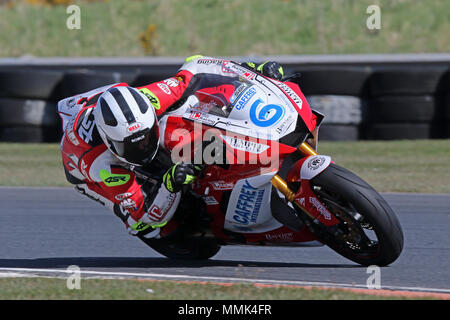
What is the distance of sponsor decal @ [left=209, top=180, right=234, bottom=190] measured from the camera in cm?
461

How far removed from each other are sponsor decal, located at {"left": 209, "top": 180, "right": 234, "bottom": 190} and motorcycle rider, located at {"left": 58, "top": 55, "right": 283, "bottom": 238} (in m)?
0.23

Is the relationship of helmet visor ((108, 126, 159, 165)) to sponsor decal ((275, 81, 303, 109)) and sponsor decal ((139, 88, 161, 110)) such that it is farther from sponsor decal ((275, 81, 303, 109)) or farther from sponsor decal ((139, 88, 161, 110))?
sponsor decal ((275, 81, 303, 109))

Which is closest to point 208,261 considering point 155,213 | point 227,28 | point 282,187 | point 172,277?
point 172,277

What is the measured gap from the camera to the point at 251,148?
14.3 feet

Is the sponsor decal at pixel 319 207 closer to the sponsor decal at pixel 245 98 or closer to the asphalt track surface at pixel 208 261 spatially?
the asphalt track surface at pixel 208 261

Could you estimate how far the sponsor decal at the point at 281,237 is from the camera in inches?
184

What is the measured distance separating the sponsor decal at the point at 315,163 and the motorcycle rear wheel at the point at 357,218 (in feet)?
0.17

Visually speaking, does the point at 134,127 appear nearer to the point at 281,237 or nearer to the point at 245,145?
Answer: the point at 245,145

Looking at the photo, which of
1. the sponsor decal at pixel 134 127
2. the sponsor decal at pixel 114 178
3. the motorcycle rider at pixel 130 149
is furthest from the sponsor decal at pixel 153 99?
the sponsor decal at pixel 114 178

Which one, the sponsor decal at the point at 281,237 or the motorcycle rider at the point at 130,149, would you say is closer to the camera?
the motorcycle rider at the point at 130,149

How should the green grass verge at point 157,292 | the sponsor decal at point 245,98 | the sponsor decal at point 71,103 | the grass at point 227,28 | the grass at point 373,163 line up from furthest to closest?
1. the grass at point 227,28
2. the grass at point 373,163
3. the sponsor decal at point 71,103
4. the sponsor decal at point 245,98
5. the green grass verge at point 157,292

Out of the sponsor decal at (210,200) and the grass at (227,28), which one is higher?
the grass at (227,28)

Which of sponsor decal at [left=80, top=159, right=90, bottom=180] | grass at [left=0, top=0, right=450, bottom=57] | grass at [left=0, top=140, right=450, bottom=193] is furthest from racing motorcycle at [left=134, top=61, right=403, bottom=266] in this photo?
grass at [left=0, top=0, right=450, bottom=57]

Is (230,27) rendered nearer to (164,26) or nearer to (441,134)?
(164,26)
